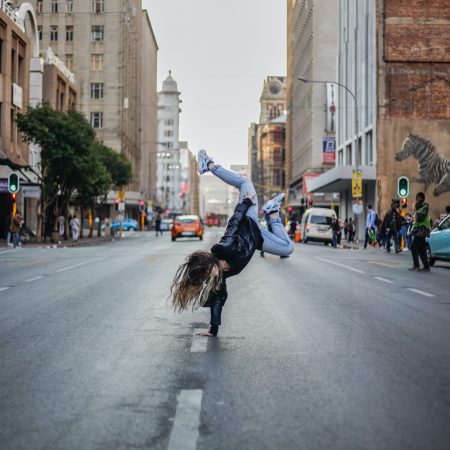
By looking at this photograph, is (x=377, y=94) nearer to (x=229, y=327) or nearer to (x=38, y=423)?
(x=229, y=327)

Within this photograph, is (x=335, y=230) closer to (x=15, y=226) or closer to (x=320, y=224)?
(x=320, y=224)

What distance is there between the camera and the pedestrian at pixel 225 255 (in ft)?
24.8

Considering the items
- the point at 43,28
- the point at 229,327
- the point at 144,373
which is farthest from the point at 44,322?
the point at 43,28

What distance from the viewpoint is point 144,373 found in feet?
19.8

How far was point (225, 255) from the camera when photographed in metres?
7.76

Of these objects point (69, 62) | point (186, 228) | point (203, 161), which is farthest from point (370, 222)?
point (69, 62)

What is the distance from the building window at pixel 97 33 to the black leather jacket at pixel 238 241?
86.6 meters

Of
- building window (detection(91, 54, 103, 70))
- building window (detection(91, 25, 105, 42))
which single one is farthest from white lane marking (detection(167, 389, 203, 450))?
building window (detection(91, 25, 105, 42))

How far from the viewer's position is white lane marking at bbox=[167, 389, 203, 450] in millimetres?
4137

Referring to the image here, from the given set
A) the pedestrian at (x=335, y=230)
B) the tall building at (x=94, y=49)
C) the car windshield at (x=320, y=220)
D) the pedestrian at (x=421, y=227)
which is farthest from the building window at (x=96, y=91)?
the pedestrian at (x=421, y=227)

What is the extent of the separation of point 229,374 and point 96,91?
87.7 metres

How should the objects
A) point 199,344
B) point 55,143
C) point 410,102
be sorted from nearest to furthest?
Answer: point 199,344, point 55,143, point 410,102

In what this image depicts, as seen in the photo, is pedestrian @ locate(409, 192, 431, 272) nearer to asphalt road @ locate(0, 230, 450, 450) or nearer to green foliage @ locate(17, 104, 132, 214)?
asphalt road @ locate(0, 230, 450, 450)

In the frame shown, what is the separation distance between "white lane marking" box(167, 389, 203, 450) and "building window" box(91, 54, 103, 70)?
3496 inches
